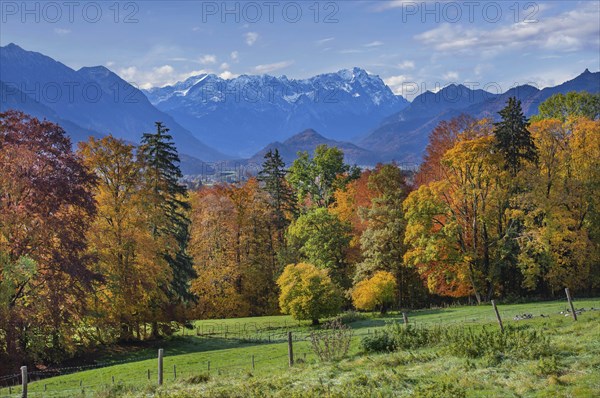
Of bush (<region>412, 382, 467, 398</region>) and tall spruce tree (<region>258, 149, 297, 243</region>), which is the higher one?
tall spruce tree (<region>258, 149, 297, 243</region>)

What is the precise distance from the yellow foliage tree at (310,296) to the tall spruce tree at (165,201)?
8.97m

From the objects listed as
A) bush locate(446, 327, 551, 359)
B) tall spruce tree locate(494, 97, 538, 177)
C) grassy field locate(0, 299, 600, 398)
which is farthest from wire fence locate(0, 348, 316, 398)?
tall spruce tree locate(494, 97, 538, 177)

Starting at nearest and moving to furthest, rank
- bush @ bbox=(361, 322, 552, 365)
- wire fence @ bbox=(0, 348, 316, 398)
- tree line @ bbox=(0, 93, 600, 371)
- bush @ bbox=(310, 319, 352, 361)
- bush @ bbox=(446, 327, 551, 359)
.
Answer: bush @ bbox=(446, 327, 551, 359) < bush @ bbox=(361, 322, 552, 365) < bush @ bbox=(310, 319, 352, 361) < wire fence @ bbox=(0, 348, 316, 398) < tree line @ bbox=(0, 93, 600, 371)

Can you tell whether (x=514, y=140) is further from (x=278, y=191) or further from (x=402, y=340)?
(x=402, y=340)

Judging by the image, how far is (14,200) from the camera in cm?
3159

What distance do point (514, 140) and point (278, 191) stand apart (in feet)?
99.8

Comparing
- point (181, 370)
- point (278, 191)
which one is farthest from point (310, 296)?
point (278, 191)

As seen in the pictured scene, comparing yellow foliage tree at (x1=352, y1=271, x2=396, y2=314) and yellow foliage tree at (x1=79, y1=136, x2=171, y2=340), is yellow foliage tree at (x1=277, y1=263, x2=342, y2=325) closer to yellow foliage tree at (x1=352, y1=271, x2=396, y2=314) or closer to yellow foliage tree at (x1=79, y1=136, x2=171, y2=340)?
yellow foliage tree at (x1=352, y1=271, x2=396, y2=314)

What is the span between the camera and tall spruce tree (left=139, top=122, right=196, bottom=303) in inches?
1692

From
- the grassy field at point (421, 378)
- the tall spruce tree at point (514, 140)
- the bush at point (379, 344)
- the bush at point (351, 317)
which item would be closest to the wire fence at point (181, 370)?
the grassy field at point (421, 378)

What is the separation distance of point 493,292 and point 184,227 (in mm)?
31631

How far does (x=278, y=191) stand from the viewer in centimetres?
6962

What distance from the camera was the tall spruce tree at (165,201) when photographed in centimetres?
4297

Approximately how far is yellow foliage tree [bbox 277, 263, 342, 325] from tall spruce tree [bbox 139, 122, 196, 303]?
Answer: 8.97m
